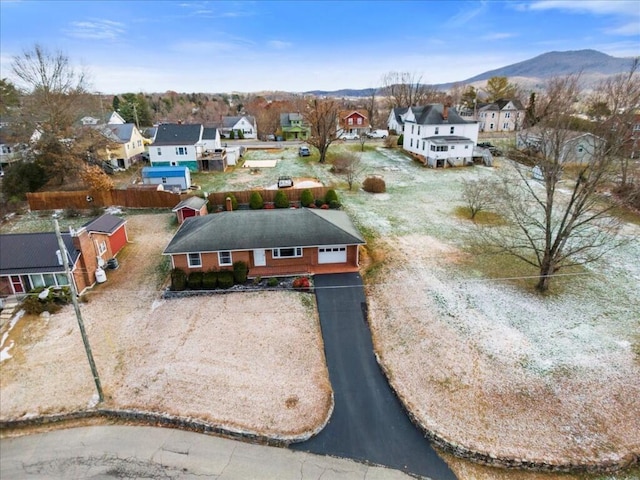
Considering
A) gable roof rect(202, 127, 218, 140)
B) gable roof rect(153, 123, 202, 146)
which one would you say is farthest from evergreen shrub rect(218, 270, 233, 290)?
gable roof rect(202, 127, 218, 140)

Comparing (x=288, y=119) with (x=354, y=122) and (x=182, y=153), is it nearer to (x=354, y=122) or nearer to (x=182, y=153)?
(x=354, y=122)

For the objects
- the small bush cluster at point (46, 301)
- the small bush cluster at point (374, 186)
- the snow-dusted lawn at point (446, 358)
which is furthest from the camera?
the small bush cluster at point (374, 186)

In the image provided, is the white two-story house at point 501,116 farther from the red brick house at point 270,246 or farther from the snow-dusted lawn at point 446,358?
the red brick house at point 270,246

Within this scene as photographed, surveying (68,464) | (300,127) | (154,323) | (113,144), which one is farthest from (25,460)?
(300,127)

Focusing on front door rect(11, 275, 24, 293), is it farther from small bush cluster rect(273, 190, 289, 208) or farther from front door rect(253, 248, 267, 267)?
small bush cluster rect(273, 190, 289, 208)

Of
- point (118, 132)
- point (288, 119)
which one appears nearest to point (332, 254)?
point (118, 132)

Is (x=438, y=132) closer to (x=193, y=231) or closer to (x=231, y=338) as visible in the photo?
(x=193, y=231)

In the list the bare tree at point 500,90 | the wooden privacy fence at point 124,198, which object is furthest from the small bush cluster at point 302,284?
the bare tree at point 500,90
